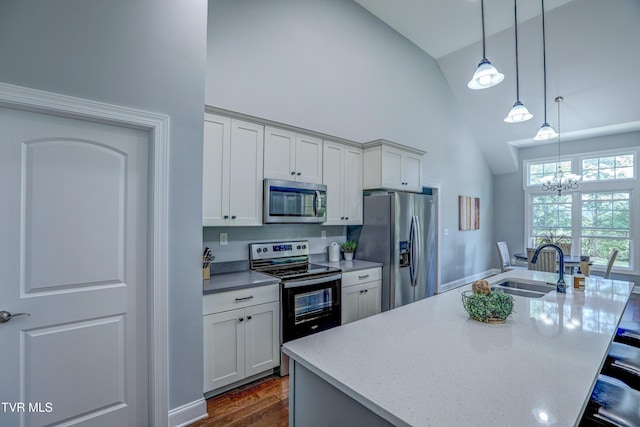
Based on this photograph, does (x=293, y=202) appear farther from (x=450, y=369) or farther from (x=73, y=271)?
(x=450, y=369)

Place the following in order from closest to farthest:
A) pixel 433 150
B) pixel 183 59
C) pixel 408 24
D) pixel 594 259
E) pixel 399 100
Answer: pixel 183 59
pixel 408 24
pixel 399 100
pixel 433 150
pixel 594 259

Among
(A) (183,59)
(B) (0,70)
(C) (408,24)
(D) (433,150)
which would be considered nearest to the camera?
(B) (0,70)

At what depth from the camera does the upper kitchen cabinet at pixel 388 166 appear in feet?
11.9

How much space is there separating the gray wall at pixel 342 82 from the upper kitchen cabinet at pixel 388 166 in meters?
0.51

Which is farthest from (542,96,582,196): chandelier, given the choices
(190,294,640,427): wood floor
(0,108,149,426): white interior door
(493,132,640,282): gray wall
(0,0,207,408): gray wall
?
(0,108,149,426): white interior door

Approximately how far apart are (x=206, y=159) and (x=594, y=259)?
23.9 feet

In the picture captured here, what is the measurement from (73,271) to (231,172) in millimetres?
1316

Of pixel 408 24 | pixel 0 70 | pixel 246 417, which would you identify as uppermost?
pixel 408 24

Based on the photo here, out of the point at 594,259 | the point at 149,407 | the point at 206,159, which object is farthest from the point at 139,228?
the point at 594,259

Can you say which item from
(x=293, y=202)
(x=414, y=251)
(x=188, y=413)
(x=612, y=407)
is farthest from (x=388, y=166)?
(x=188, y=413)

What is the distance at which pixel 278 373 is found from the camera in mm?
2633

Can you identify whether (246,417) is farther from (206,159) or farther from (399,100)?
(399,100)

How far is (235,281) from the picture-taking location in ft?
8.12

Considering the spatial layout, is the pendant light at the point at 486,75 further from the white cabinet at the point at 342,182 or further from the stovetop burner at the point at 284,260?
the stovetop burner at the point at 284,260
